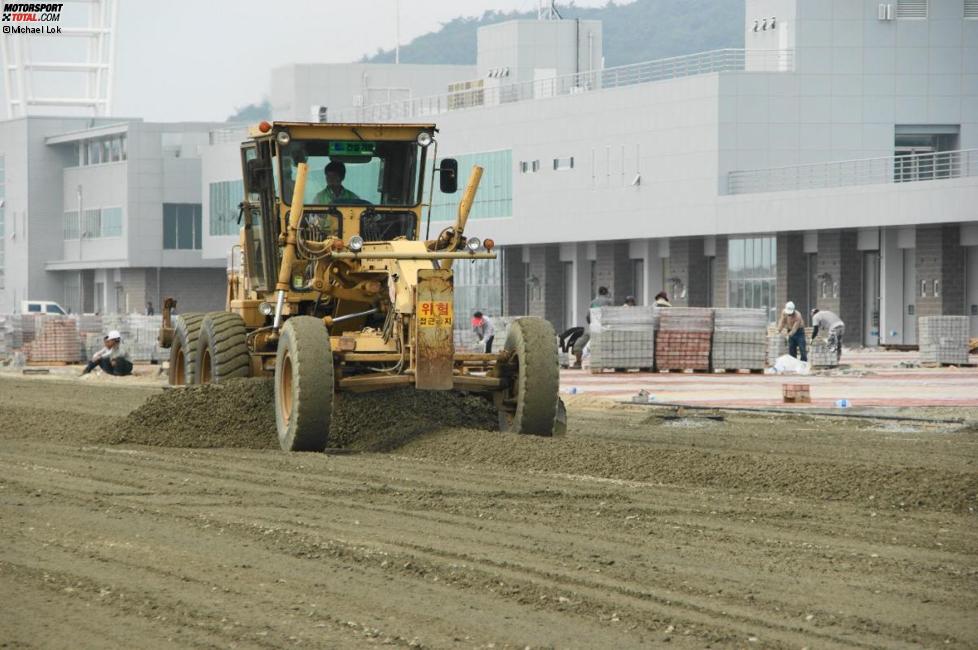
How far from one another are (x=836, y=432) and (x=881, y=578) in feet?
36.1

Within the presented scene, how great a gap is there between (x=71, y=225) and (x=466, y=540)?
90.3 metres

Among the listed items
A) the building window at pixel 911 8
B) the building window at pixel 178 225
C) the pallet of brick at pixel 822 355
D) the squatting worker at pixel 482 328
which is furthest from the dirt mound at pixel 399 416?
the building window at pixel 178 225

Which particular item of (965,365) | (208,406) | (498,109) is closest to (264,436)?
(208,406)

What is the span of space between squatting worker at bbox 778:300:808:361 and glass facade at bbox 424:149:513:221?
2815 cm

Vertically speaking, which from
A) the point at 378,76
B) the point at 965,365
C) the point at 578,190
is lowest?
the point at 965,365

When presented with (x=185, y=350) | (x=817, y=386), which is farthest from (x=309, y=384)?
(x=817, y=386)

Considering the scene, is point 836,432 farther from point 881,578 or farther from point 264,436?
point 881,578

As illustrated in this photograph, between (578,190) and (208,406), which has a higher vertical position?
(578,190)

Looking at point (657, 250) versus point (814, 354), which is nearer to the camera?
point (814, 354)

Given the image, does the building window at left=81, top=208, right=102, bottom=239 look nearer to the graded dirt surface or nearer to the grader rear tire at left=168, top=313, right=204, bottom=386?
the grader rear tire at left=168, top=313, right=204, bottom=386

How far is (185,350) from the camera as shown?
67.9 feet

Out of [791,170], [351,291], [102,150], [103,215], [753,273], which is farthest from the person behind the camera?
[102,150]

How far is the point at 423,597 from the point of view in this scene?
8938mm

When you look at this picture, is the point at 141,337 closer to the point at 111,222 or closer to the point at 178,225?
the point at 178,225
